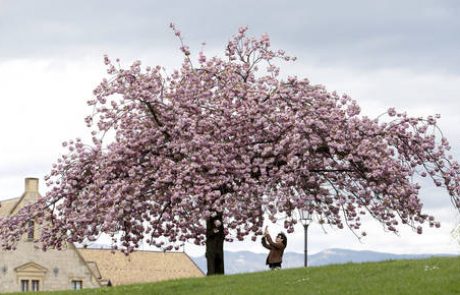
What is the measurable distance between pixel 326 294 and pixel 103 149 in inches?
662

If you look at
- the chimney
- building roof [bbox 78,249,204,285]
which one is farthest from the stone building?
building roof [bbox 78,249,204,285]

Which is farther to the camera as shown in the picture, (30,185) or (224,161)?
(30,185)

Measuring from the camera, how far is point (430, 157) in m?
42.5

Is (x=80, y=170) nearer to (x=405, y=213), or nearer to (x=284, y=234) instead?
(x=284, y=234)

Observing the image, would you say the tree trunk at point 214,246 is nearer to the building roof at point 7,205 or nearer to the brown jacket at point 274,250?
the brown jacket at point 274,250

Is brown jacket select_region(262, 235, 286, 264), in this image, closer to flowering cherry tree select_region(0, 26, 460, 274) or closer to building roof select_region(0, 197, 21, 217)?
flowering cherry tree select_region(0, 26, 460, 274)

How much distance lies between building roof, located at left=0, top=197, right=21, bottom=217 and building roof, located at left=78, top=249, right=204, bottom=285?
10711 mm

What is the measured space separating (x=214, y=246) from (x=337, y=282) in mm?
11968

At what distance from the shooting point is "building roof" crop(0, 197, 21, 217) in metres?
78.1

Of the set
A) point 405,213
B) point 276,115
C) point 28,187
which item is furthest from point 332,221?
point 28,187

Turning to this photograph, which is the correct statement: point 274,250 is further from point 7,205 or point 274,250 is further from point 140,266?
point 140,266

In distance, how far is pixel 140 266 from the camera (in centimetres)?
9075

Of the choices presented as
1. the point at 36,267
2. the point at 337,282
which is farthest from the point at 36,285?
the point at 337,282

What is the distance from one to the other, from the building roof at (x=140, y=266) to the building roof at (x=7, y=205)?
35.1ft
